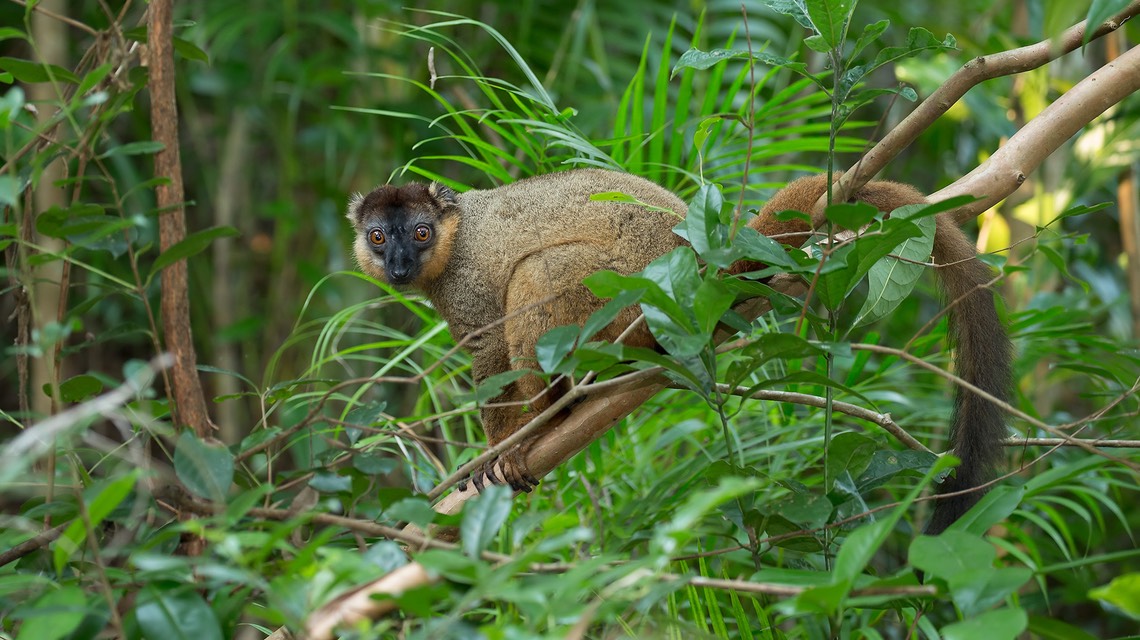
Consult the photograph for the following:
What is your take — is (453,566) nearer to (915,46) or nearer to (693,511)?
(693,511)

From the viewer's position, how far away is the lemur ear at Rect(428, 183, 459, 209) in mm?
3854

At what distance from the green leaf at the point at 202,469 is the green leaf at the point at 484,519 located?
0.50m

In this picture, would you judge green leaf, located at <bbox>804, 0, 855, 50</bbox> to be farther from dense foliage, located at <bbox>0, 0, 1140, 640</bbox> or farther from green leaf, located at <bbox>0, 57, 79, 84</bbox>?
green leaf, located at <bbox>0, 57, 79, 84</bbox>

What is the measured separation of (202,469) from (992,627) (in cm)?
140

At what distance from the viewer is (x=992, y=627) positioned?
1.51m

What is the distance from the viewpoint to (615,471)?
366 centimetres

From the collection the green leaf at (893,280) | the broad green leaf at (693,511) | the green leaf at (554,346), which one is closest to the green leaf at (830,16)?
the green leaf at (893,280)

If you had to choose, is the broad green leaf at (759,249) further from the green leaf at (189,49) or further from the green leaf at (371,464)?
the green leaf at (189,49)

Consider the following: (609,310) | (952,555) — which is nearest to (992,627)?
(952,555)

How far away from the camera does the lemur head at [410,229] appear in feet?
12.4

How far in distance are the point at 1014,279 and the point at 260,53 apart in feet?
16.3

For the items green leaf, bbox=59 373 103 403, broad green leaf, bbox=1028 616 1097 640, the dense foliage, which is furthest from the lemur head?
broad green leaf, bbox=1028 616 1097 640

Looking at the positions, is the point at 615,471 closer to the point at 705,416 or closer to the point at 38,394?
the point at 705,416

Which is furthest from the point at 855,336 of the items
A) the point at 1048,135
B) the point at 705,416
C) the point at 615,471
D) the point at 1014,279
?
the point at 1048,135
